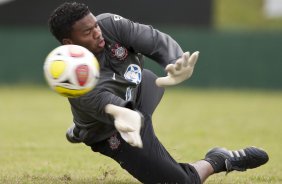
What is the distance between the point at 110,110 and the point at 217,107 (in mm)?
11560

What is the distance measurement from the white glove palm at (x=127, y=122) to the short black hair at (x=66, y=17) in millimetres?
817

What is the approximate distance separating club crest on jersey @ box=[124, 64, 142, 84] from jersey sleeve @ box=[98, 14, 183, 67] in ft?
0.64

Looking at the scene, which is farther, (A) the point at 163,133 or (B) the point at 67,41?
(A) the point at 163,133

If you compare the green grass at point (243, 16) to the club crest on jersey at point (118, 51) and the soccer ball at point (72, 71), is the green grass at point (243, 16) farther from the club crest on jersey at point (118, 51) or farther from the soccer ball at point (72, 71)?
the soccer ball at point (72, 71)

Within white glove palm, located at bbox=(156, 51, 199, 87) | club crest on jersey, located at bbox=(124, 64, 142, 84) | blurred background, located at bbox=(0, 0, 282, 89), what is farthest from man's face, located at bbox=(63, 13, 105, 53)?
blurred background, located at bbox=(0, 0, 282, 89)

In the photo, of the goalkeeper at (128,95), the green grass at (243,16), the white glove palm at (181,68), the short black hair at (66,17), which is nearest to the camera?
the white glove palm at (181,68)

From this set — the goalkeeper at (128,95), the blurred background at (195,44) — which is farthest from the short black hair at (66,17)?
the blurred background at (195,44)

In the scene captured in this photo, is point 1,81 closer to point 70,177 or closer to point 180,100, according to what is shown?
point 180,100

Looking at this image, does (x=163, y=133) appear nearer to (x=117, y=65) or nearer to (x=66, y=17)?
(x=117, y=65)

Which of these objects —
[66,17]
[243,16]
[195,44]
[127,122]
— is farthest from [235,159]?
[243,16]

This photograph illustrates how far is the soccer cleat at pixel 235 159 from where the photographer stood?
7324 mm

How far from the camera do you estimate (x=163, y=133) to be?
12.3 metres

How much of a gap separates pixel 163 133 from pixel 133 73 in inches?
227

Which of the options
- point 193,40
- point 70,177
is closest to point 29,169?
point 70,177
